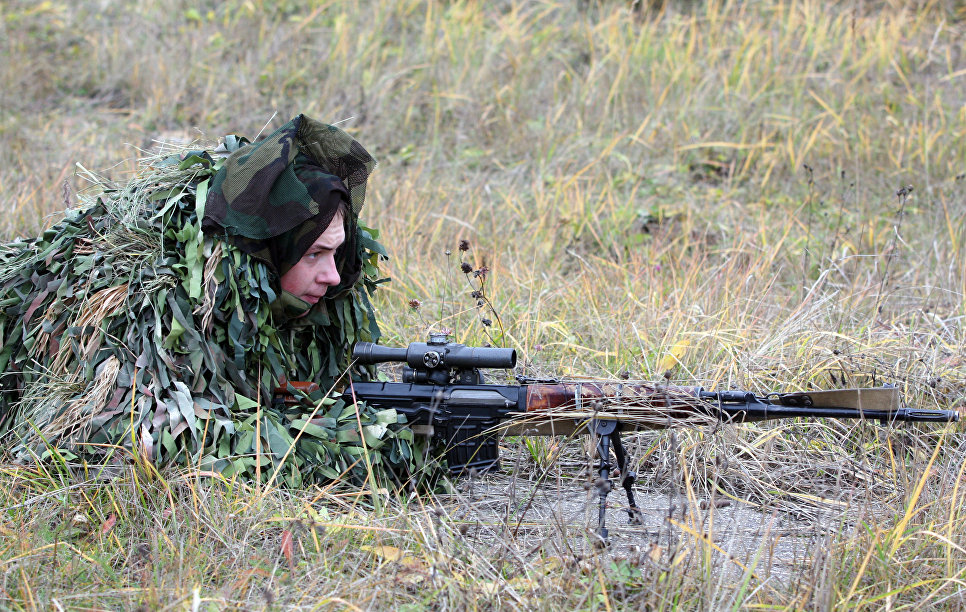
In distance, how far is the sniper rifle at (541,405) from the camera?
2.91 m

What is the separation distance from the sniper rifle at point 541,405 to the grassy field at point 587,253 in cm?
17

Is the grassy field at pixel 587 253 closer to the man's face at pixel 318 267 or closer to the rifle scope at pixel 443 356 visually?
the rifle scope at pixel 443 356

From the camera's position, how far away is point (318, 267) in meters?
3.19

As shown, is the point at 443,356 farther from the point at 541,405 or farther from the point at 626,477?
the point at 626,477

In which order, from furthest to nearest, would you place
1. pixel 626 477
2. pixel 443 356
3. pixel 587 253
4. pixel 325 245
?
pixel 587 253
pixel 443 356
pixel 325 245
pixel 626 477

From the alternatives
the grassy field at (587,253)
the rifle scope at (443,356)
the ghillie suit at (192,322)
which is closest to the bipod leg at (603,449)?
the grassy field at (587,253)

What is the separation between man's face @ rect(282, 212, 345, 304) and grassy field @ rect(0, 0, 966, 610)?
760 mm

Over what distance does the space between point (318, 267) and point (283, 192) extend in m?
0.33

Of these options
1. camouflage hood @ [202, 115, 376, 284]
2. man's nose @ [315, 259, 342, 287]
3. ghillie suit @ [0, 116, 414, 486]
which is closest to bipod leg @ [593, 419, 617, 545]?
ghillie suit @ [0, 116, 414, 486]

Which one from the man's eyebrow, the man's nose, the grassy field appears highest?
the man's eyebrow

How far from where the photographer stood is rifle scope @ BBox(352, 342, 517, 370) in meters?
3.17

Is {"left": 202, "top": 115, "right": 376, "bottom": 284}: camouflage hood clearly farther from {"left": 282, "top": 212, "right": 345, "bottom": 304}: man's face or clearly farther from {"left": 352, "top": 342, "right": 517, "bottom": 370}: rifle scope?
{"left": 352, "top": 342, "right": 517, "bottom": 370}: rifle scope

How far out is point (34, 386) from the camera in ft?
10.6

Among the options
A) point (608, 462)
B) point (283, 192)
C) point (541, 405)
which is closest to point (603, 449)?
point (608, 462)
